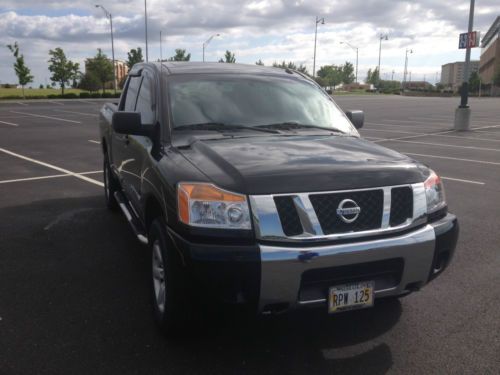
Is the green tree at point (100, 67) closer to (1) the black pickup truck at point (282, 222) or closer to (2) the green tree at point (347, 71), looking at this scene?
(1) the black pickup truck at point (282, 222)

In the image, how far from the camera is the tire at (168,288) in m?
2.92

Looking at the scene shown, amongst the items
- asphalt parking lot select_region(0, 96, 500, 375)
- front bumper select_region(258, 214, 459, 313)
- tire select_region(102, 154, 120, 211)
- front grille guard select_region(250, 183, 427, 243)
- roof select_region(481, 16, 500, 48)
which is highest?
roof select_region(481, 16, 500, 48)

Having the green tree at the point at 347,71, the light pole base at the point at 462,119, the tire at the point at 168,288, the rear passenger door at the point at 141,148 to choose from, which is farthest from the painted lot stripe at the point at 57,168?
the green tree at the point at 347,71

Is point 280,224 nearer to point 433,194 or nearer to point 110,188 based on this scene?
point 433,194

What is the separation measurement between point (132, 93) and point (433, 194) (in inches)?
131

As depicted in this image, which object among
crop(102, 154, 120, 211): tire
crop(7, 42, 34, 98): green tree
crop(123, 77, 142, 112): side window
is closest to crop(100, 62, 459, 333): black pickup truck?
crop(123, 77, 142, 112): side window

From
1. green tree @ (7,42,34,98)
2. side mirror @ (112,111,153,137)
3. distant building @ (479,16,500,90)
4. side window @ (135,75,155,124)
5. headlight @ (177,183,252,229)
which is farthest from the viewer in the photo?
distant building @ (479,16,500,90)

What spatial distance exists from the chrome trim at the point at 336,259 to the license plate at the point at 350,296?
70 mm

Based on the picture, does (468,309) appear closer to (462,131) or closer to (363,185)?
(363,185)

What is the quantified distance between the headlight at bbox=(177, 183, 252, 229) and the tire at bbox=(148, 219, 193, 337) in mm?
255

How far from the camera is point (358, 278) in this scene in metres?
2.90

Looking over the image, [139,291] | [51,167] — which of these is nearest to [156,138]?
[139,291]

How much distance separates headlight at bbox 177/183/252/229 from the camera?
2.79 m

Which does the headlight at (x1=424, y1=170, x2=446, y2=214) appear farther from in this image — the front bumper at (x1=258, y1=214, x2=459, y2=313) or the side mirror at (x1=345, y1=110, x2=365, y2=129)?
the side mirror at (x1=345, y1=110, x2=365, y2=129)
